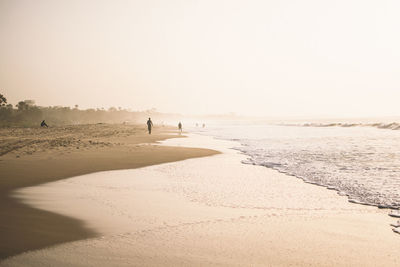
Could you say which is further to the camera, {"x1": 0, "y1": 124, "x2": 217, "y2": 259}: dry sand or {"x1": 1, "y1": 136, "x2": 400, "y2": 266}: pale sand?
{"x1": 0, "y1": 124, "x2": 217, "y2": 259}: dry sand

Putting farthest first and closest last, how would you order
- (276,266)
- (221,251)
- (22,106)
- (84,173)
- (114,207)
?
(22,106) → (84,173) → (114,207) → (221,251) → (276,266)

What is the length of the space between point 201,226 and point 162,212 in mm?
1300

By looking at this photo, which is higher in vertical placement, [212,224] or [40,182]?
[40,182]

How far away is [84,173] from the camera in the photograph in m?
12.0

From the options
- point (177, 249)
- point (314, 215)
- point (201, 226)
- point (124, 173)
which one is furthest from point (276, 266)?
point (124, 173)

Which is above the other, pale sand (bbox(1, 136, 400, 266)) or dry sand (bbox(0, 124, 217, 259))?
dry sand (bbox(0, 124, 217, 259))

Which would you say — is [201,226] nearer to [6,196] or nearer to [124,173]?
[6,196]

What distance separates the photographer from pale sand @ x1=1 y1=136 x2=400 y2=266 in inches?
178

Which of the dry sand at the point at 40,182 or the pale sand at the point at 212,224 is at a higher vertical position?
the dry sand at the point at 40,182

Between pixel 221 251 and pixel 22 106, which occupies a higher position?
pixel 22 106

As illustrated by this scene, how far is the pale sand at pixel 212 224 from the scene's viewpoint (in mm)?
4520

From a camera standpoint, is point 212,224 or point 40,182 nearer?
point 212,224

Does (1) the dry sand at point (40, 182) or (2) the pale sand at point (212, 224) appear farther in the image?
(1) the dry sand at point (40, 182)

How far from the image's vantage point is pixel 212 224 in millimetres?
6121
